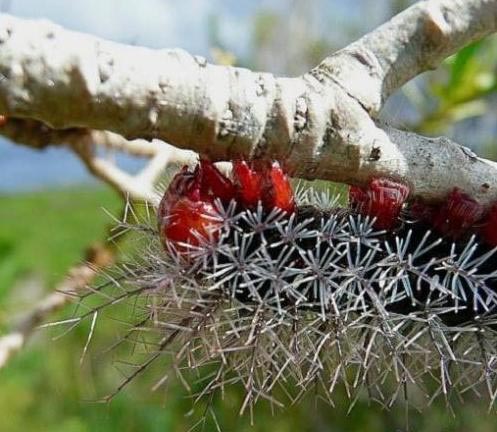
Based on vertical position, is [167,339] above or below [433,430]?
above

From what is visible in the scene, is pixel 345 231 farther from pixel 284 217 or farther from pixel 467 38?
pixel 467 38

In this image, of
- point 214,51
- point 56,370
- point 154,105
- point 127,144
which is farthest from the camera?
point 56,370

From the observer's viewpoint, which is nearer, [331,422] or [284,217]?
[284,217]

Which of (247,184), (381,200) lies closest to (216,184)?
(247,184)

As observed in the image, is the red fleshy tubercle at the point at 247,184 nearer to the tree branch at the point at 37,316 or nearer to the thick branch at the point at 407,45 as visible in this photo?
the thick branch at the point at 407,45

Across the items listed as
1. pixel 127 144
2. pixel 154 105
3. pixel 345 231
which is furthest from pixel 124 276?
pixel 127 144

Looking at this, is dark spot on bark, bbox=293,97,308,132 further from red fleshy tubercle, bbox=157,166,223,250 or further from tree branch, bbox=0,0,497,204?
red fleshy tubercle, bbox=157,166,223,250

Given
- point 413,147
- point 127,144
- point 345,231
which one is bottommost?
point 127,144
